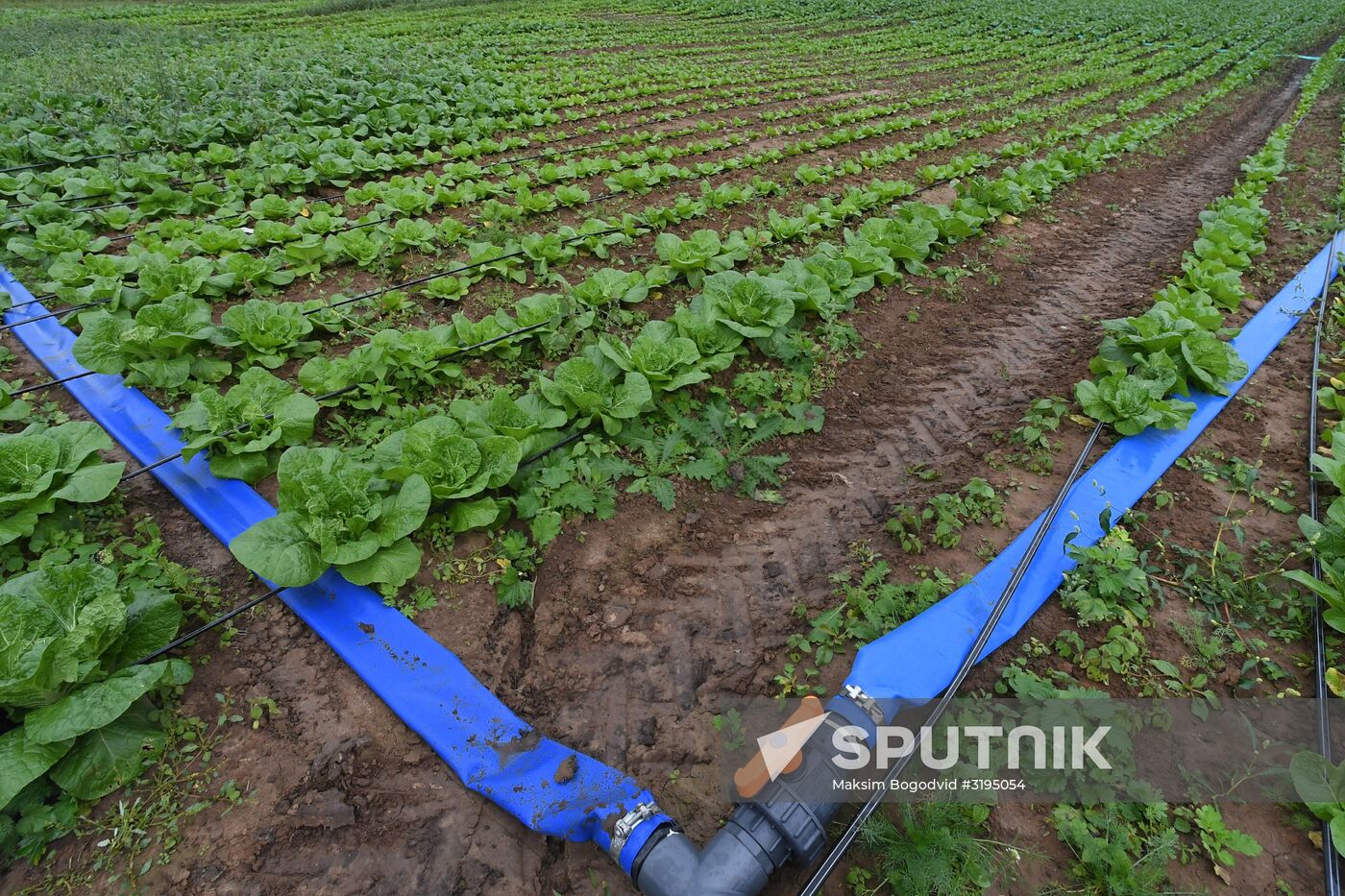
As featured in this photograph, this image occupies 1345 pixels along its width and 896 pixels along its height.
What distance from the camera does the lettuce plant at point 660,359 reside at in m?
3.81

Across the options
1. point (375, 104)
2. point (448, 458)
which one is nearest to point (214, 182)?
point (375, 104)

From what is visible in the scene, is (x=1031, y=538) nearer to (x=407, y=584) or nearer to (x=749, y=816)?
(x=749, y=816)

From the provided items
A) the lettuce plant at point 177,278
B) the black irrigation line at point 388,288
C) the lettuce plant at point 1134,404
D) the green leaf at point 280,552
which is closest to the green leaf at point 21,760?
the green leaf at point 280,552

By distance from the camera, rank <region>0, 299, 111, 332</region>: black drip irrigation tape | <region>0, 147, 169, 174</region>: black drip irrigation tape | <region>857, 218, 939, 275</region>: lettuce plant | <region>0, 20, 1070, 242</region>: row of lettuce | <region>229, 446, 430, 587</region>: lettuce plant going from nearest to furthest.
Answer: <region>229, 446, 430, 587</region>: lettuce plant, <region>0, 299, 111, 332</region>: black drip irrigation tape, <region>857, 218, 939, 275</region>: lettuce plant, <region>0, 20, 1070, 242</region>: row of lettuce, <region>0, 147, 169, 174</region>: black drip irrigation tape

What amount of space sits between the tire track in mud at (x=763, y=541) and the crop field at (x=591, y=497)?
2 centimetres

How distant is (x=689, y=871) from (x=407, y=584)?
176 centimetres

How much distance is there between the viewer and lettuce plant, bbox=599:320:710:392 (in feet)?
12.5

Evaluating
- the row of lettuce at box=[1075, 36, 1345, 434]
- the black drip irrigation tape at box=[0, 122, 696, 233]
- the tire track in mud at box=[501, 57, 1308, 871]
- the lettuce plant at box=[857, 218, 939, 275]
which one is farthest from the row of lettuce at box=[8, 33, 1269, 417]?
the row of lettuce at box=[1075, 36, 1345, 434]

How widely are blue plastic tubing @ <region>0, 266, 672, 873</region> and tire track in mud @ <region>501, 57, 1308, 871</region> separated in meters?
0.16

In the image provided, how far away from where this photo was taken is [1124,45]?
770 inches

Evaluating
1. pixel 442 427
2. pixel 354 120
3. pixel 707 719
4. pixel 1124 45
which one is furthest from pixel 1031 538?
pixel 1124 45

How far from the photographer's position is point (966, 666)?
2.61 m

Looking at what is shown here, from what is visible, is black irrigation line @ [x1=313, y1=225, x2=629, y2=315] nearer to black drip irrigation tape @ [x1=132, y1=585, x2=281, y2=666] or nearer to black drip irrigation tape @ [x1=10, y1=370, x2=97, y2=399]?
black drip irrigation tape @ [x1=10, y1=370, x2=97, y2=399]

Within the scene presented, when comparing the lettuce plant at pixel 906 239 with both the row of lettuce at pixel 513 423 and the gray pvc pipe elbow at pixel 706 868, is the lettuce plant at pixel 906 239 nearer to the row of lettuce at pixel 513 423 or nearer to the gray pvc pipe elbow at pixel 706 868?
the row of lettuce at pixel 513 423
